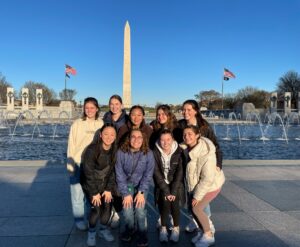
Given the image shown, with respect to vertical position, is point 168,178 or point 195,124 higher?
point 195,124

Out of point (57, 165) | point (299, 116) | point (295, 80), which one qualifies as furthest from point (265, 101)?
point (57, 165)

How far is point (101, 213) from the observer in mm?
4195

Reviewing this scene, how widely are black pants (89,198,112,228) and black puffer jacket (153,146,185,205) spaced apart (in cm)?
62

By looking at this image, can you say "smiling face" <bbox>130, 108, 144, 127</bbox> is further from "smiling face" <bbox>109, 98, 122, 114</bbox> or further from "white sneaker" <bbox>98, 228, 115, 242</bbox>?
"white sneaker" <bbox>98, 228, 115, 242</bbox>

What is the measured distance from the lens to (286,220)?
5.02 meters

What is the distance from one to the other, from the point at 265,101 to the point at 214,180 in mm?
81893

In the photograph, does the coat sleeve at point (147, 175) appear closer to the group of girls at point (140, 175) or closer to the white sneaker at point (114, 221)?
the group of girls at point (140, 175)

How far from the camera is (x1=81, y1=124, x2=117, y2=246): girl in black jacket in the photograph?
13.4 feet

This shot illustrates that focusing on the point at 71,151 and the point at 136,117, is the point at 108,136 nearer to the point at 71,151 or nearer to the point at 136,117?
the point at 136,117

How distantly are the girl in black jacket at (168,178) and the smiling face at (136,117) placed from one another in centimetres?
42

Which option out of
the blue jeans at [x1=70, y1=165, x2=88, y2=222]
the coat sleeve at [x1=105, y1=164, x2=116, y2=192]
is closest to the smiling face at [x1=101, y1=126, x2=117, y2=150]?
Answer: the coat sleeve at [x1=105, y1=164, x2=116, y2=192]

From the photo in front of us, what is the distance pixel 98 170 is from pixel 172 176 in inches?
34.5

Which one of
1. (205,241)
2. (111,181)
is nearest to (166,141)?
(111,181)

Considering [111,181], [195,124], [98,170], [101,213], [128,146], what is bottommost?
[101,213]
